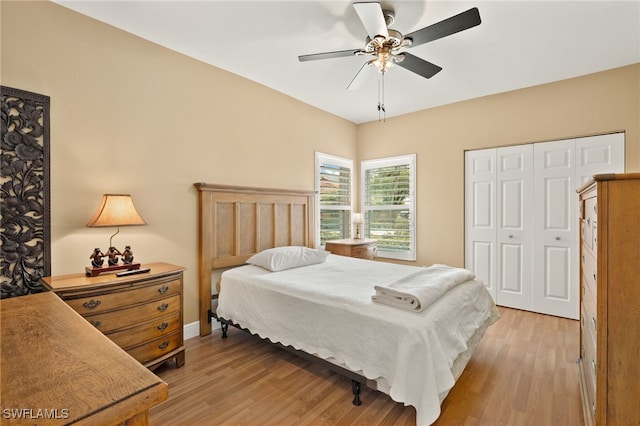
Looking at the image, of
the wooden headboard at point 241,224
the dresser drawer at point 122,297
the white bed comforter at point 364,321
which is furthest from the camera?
the wooden headboard at point 241,224

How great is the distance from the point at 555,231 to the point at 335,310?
3.04 metres

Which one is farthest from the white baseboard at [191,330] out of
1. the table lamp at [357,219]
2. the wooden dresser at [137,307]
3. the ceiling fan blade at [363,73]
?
the ceiling fan blade at [363,73]

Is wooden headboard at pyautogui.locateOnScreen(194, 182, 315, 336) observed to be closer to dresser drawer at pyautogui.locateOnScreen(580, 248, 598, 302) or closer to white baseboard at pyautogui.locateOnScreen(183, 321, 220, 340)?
white baseboard at pyautogui.locateOnScreen(183, 321, 220, 340)

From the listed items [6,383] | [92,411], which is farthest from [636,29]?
[6,383]

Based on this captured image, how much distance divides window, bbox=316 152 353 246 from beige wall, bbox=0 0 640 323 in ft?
0.82

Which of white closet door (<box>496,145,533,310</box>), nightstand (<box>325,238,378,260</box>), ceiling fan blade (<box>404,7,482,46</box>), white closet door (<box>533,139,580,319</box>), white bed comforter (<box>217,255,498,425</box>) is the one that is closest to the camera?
white bed comforter (<box>217,255,498,425</box>)

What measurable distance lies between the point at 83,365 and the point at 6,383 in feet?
0.47

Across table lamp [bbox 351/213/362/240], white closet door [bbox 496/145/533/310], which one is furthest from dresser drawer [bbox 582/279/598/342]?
table lamp [bbox 351/213/362/240]

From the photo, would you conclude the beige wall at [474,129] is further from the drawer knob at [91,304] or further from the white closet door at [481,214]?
the drawer knob at [91,304]

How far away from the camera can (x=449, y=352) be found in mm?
1822

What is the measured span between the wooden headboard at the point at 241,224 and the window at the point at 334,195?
51 cm

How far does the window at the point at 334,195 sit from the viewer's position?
4637 millimetres

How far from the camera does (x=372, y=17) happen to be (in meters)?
1.95

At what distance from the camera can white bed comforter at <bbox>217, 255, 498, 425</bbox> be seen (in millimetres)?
1684
